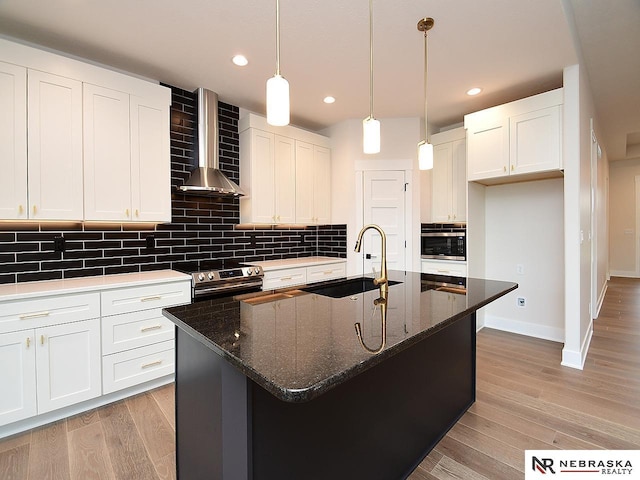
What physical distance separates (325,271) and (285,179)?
1.23 m

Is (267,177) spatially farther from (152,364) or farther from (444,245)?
(444,245)

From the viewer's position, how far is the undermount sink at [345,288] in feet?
6.51

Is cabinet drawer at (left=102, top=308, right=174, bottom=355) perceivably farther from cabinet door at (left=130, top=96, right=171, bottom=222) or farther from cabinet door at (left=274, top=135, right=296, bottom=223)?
cabinet door at (left=274, top=135, right=296, bottom=223)

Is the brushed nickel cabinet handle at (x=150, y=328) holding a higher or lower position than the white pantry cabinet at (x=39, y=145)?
lower

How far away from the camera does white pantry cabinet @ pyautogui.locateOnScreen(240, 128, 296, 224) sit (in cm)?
345

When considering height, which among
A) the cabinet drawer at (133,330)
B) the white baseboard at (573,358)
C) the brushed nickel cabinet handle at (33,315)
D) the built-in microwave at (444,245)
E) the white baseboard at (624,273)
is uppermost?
the built-in microwave at (444,245)

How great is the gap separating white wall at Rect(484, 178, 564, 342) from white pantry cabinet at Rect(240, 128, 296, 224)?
2570mm

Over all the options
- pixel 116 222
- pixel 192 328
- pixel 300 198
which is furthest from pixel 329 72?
pixel 192 328

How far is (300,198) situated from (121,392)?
8.60 ft

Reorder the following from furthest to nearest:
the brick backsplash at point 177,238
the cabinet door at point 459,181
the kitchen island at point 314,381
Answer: the cabinet door at point 459,181, the brick backsplash at point 177,238, the kitchen island at point 314,381

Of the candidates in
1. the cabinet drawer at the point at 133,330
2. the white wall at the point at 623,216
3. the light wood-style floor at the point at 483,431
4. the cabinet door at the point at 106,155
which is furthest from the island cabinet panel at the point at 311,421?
the white wall at the point at 623,216

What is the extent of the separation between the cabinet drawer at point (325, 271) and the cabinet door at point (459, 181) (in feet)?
5.14

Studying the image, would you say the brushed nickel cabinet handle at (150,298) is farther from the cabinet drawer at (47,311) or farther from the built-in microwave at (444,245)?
the built-in microwave at (444,245)

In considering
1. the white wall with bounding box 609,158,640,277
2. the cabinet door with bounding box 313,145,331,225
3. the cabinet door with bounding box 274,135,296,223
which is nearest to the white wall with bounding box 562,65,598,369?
the cabinet door with bounding box 313,145,331,225
